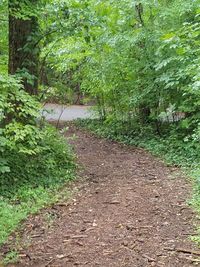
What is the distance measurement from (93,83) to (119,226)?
819 cm

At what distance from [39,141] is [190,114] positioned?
4.37 metres

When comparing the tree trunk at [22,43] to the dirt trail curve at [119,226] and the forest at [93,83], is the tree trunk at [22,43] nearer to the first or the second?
the forest at [93,83]

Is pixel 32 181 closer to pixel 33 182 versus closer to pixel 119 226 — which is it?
pixel 33 182

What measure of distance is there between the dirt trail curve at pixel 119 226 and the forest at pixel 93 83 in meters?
0.22

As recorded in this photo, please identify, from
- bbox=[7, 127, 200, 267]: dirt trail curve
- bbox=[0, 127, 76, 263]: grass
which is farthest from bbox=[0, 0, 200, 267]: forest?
bbox=[7, 127, 200, 267]: dirt trail curve

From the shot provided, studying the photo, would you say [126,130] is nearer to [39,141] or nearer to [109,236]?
[39,141]

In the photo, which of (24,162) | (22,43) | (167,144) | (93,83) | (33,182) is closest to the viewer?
(33,182)

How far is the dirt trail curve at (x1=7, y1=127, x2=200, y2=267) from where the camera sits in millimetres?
3455

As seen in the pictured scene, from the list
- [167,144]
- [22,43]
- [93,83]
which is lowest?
[167,144]

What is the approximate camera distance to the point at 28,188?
17.6 ft

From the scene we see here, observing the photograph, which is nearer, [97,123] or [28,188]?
[28,188]

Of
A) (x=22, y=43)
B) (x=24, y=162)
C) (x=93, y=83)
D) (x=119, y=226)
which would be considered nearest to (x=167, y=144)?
(x=24, y=162)

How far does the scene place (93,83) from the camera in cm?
1190

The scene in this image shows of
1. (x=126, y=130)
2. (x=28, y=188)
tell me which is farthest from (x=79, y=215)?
(x=126, y=130)
